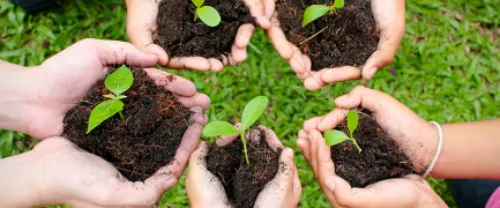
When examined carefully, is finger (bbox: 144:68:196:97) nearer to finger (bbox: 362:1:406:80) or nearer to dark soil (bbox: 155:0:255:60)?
dark soil (bbox: 155:0:255:60)

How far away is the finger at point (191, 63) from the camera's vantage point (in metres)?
2.06

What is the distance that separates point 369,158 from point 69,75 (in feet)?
4.35

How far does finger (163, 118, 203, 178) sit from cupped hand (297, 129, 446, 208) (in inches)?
21.2

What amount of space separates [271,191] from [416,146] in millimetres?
704

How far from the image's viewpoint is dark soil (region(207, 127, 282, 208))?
177cm

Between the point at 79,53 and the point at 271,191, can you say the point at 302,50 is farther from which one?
the point at 79,53

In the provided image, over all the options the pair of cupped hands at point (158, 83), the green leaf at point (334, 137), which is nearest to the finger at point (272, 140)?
the pair of cupped hands at point (158, 83)

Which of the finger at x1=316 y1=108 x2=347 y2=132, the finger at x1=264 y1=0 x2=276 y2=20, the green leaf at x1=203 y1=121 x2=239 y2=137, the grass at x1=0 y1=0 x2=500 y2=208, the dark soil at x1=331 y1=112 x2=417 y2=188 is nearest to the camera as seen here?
the green leaf at x1=203 y1=121 x2=239 y2=137

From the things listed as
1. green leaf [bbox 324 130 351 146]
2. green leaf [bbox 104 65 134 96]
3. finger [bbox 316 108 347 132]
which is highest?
green leaf [bbox 104 65 134 96]

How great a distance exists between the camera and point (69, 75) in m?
1.82

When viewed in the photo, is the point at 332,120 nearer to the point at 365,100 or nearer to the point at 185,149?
the point at 365,100

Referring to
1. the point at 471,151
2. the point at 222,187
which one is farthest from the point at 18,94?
the point at 471,151

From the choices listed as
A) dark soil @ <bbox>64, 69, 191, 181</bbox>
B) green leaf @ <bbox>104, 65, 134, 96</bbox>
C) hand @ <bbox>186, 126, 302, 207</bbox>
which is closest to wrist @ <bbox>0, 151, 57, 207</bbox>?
dark soil @ <bbox>64, 69, 191, 181</bbox>

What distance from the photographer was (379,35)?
2.18 metres
